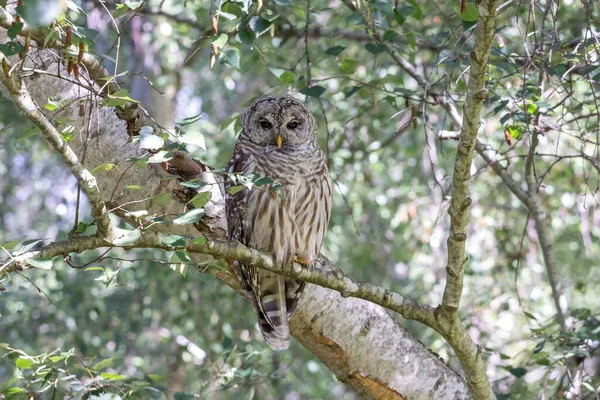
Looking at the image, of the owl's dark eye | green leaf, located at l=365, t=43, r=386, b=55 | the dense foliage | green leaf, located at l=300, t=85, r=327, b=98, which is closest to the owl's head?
the owl's dark eye

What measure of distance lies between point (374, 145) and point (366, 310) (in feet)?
7.10

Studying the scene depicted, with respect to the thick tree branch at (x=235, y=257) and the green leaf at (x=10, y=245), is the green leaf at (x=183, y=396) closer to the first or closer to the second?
the thick tree branch at (x=235, y=257)

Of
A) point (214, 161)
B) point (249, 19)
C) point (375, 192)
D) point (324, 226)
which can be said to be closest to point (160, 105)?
point (214, 161)

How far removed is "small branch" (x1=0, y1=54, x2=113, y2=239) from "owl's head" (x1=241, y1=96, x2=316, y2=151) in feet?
4.90

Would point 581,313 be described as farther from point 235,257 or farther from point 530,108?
point 235,257

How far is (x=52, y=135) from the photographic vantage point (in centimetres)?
168

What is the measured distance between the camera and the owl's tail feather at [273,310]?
297 cm

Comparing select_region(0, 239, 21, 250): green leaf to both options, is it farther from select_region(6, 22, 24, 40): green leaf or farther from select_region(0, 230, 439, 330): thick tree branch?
select_region(6, 22, 24, 40): green leaf

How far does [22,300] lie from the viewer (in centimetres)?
461

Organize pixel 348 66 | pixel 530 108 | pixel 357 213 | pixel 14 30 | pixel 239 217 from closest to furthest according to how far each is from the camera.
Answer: pixel 14 30, pixel 530 108, pixel 239 217, pixel 348 66, pixel 357 213

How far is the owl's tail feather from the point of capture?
9.75 ft

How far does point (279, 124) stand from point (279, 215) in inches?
16.9

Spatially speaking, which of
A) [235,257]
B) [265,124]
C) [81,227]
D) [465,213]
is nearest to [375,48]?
[265,124]

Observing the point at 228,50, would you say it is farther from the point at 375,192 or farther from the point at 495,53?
the point at 375,192
